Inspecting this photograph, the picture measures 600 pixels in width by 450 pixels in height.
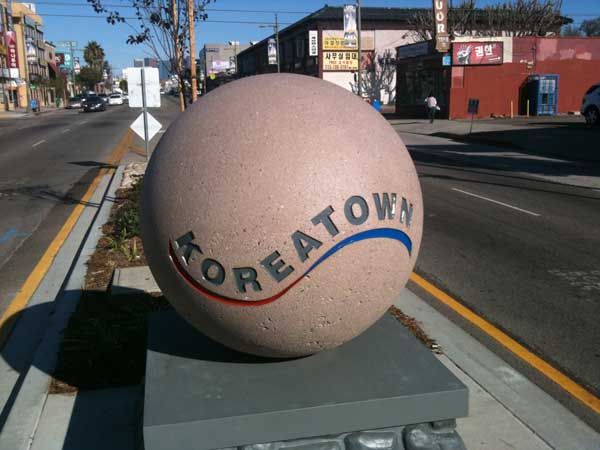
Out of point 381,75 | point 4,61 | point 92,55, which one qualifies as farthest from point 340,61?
point 92,55

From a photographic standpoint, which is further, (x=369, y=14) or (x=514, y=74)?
(x=369, y=14)

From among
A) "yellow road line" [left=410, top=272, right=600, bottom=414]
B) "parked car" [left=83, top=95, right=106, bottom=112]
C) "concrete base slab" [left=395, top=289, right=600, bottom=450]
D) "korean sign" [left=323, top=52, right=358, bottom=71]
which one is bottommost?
"yellow road line" [left=410, top=272, right=600, bottom=414]

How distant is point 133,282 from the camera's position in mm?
5988

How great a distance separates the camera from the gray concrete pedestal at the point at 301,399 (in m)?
2.88

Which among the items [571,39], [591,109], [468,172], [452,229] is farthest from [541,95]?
[452,229]

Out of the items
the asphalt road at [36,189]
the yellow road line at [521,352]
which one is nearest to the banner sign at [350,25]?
the asphalt road at [36,189]

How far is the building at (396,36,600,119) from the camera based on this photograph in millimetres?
35094

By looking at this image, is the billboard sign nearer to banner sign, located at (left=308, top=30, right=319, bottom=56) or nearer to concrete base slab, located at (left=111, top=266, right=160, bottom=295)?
banner sign, located at (left=308, top=30, right=319, bottom=56)

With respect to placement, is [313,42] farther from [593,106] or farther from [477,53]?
[593,106]

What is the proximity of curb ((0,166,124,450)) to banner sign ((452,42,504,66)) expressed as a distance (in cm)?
3025

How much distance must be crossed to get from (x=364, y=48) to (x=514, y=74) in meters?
24.8

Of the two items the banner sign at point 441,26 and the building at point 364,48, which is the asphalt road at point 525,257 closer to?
the banner sign at point 441,26

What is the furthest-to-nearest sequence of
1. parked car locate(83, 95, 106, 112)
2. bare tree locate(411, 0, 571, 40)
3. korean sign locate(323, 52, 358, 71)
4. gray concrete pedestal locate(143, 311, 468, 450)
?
1. parked car locate(83, 95, 106, 112)
2. korean sign locate(323, 52, 358, 71)
3. bare tree locate(411, 0, 571, 40)
4. gray concrete pedestal locate(143, 311, 468, 450)

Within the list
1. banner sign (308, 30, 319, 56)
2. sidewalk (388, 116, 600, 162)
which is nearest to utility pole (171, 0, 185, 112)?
sidewalk (388, 116, 600, 162)
